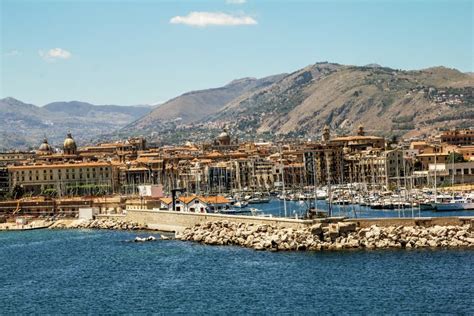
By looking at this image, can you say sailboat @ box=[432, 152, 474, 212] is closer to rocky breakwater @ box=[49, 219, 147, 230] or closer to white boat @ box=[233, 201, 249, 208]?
white boat @ box=[233, 201, 249, 208]

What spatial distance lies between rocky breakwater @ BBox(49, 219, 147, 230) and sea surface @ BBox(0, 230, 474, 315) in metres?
17.1

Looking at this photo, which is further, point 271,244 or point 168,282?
point 271,244

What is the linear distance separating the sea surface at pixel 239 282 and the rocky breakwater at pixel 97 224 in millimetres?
17141

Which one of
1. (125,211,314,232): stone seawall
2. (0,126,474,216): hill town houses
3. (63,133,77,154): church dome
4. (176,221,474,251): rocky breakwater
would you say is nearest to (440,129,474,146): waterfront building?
(0,126,474,216): hill town houses

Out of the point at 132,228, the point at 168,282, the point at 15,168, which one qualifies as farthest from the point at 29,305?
the point at 15,168

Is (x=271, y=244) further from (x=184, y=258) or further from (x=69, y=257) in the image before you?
(x=69, y=257)

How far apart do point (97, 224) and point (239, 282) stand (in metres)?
37.2

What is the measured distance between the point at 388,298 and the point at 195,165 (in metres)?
88.2

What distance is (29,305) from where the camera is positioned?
130ft

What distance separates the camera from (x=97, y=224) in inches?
3034

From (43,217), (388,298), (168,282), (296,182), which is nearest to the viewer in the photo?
(388,298)

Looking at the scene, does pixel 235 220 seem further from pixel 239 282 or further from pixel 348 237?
pixel 239 282

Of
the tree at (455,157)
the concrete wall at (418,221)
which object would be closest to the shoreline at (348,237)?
the concrete wall at (418,221)

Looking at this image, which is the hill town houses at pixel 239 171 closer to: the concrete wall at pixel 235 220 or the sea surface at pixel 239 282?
the concrete wall at pixel 235 220
